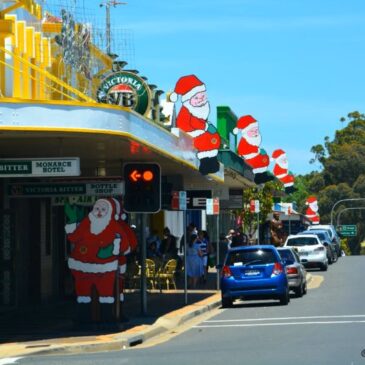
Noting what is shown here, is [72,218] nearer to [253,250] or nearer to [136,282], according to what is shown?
[253,250]

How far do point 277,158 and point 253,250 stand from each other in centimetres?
3415

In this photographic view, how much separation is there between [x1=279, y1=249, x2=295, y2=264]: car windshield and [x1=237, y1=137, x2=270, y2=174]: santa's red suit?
14.0m

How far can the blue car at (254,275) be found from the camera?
27.3m

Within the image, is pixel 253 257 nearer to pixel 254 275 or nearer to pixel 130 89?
pixel 254 275

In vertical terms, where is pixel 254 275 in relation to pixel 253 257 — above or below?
below

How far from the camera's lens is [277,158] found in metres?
61.5

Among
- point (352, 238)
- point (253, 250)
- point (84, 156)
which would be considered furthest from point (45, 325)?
point (352, 238)

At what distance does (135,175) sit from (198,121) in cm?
750

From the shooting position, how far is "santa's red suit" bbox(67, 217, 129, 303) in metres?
20.9

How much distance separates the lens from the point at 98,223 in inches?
823

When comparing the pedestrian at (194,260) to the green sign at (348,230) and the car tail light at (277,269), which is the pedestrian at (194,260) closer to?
the car tail light at (277,269)

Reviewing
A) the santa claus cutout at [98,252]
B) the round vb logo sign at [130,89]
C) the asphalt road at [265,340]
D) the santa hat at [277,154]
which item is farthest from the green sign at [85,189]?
the santa hat at [277,154]

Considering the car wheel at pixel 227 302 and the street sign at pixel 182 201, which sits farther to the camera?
the car wheel at pixel 227 302

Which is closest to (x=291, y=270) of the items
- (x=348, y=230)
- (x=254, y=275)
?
(x=254, y=275)
